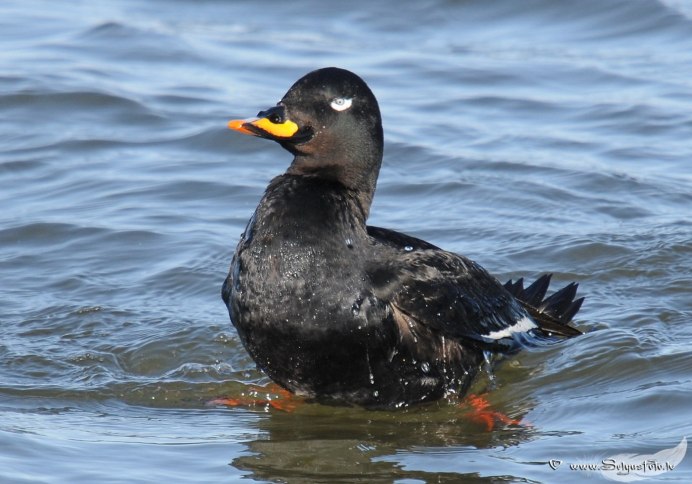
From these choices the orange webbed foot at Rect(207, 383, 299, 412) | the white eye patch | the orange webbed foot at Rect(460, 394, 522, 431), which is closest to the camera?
the white eye patch

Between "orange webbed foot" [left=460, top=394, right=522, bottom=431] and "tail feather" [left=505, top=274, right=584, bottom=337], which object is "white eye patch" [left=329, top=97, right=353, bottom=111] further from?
"tail feather" [left=505, top=274, right=584, bottom=337]

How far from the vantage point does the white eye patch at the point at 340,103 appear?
21.7 ft

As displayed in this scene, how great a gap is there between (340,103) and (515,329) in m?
1.72

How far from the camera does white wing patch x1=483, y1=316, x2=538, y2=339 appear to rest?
6.99m

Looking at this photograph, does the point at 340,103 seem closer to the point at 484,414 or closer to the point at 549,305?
the point at 484,414

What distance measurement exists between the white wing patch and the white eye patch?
56.7 inches

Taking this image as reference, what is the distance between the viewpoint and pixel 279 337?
6.24m

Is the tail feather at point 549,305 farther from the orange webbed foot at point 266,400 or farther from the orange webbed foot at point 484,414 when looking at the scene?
the orange webbed foot at point 266,400

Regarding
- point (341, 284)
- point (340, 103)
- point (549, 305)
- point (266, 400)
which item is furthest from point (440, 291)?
point (549, 305)

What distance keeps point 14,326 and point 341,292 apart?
2782mm

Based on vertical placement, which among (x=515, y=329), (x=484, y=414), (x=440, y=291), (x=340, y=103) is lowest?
(x=484, y=414)

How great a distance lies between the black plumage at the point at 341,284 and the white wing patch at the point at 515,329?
0.03 m

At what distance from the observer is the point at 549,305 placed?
7.99m

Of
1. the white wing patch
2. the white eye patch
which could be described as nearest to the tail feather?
the white wing patch
